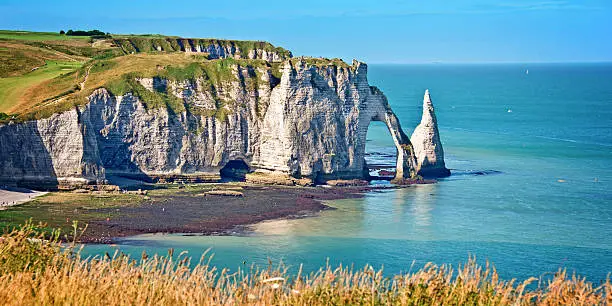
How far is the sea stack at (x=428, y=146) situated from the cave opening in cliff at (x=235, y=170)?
13.5m

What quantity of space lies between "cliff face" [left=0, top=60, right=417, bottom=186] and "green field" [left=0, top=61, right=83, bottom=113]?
7163 millimetres

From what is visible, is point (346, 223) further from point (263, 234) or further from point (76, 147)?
point (76, 147)

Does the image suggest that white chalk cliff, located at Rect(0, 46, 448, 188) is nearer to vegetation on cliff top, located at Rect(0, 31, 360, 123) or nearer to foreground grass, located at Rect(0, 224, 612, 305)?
vegetation on cliff top, located at Rect(0, 31, 360, 123)

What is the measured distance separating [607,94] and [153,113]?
146 metres

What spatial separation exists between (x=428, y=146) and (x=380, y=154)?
14615mm

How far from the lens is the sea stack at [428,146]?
73.6 m

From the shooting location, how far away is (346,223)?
54.3 metres

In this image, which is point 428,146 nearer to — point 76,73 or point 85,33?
point 76,73

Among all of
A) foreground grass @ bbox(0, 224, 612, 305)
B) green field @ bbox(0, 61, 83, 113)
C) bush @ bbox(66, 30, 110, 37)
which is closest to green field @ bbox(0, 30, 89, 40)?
bush @ bbox(66, 30, 110, 37)

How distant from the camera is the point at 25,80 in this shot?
2867 inches

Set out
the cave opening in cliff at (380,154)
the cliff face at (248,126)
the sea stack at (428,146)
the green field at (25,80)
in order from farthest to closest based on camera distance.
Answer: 1. the cave opening in cliff at (380,154)
2. the sea stack at (428,146)
3. the green field at (25,80)
4. the cliff face at (248,126)

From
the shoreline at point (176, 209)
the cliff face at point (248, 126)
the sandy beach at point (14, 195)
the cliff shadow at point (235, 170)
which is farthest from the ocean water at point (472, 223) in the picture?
the sandy beach at point (14, 195)

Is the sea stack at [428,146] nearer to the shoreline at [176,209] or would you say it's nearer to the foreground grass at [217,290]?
the shoreline at [176,209]

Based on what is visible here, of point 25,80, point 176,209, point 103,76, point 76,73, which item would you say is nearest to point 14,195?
point 176,209
